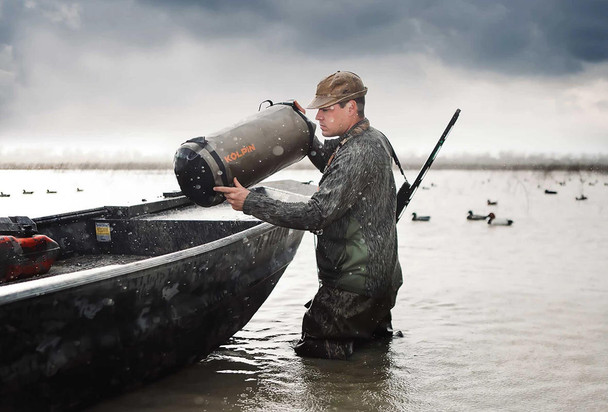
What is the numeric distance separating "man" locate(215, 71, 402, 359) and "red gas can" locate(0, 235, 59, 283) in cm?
177

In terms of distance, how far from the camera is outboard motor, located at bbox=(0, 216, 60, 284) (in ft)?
14.5

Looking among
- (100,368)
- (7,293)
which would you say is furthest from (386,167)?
(7,293)

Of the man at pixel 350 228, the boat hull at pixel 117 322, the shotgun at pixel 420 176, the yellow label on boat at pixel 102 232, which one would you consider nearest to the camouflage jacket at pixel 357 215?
the man at pixel 350 228

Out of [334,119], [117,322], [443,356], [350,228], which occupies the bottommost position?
[443,356]

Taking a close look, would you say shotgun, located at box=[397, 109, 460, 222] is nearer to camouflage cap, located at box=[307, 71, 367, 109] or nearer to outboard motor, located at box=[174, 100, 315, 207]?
outboard motor, located at box=[174, 100, 315, 207]

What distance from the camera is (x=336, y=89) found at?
4203mm

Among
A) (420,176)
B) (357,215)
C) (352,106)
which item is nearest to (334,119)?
(352,106)

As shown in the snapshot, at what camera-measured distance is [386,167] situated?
170 inches

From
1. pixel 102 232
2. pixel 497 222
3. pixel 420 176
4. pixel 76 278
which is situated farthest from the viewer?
pixel 497 222

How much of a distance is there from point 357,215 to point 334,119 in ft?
2.39

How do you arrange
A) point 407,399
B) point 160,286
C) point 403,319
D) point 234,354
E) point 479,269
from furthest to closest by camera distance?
point 479,269
point 403,319
point 234,354
point 407,399
point 160,286

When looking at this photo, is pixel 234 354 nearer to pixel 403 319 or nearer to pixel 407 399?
pixel 407 399

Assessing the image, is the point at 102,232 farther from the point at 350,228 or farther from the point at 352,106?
the point at 352,106

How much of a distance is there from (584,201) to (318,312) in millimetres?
21481
